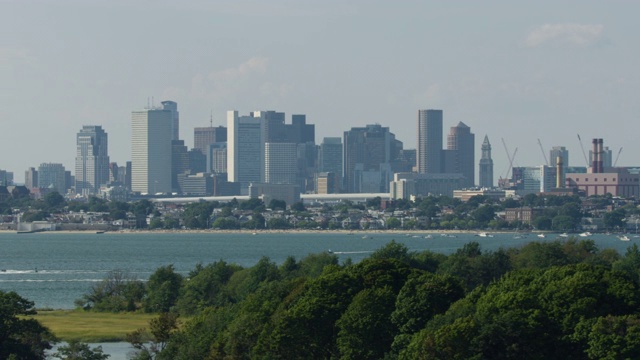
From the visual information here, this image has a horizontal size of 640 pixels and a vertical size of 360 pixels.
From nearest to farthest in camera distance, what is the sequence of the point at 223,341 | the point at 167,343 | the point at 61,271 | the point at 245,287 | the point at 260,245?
the point at 223,341 < the point at 167,343 < the point at 245,287 < the point at 61,271 < the point at 260,245

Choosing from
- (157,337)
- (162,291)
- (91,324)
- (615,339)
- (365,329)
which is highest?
(615,339)

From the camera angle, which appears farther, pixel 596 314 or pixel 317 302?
pixel 317 302

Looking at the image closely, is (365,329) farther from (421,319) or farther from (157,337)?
(157,337)

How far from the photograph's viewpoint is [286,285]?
5475 centimetres

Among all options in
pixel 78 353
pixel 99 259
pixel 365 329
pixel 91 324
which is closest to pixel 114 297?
pixel 91 324

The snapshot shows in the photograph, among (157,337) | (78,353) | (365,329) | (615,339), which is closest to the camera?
(615,339)

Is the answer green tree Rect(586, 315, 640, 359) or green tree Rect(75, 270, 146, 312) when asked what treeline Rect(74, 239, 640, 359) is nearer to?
green tree Rect(586, 315, 640, 359)

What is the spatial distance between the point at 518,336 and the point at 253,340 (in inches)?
358

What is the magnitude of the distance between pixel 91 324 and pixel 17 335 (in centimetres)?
1804

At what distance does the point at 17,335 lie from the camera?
49438 millimetres

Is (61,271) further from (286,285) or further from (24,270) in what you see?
(286,285)

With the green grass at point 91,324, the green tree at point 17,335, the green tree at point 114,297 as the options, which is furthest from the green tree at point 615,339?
the green tree at point 114,297

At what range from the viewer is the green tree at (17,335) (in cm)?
4756

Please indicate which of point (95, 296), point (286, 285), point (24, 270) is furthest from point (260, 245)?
point (286, 285)
